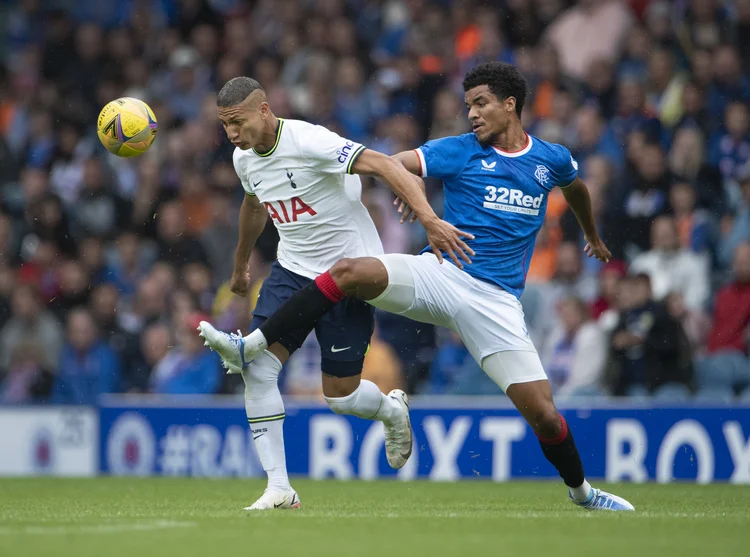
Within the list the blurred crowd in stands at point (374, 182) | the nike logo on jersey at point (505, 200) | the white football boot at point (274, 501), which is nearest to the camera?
the white football boot at point (274, 501)

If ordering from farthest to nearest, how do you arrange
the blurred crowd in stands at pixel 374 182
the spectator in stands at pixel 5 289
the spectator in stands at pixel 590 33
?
the spectator in stands at pixel 5 289 < the spectator in stands at pixel 590 33 < the blurred crowd in stands at pixel 374 182

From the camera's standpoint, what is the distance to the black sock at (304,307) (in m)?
7.38

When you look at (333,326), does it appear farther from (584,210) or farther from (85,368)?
(85,368)

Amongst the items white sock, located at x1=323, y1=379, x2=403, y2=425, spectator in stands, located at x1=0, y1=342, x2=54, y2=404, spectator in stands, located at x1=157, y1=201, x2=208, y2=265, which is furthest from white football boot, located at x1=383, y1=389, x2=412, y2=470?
spectator in stands, located at x1=0, y1=342, x2=54, y2=404

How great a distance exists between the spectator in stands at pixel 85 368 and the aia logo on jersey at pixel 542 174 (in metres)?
7.49

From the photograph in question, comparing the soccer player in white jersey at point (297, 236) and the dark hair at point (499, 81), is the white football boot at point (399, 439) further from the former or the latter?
the dark hair at point (499, 81)

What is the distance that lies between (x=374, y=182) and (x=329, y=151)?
21.3ft

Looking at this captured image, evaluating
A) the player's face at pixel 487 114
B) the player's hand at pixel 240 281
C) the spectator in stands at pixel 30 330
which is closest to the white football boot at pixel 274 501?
the player's hand at pixel 240 281

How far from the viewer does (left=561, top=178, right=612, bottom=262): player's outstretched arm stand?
8133 millimetres

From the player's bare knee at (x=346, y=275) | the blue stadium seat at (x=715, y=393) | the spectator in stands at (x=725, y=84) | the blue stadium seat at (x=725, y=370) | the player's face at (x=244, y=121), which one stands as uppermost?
the spectator in stands at (x=725, y=84)

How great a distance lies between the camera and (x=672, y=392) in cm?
1157

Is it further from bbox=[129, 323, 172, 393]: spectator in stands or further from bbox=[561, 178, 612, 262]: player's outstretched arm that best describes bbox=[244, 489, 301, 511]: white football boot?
bbox=[129, 323, 172, 393]: spectator in stands

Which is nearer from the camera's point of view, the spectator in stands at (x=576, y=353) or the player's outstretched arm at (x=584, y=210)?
the player's outstretched arm at (x=584, y=210)

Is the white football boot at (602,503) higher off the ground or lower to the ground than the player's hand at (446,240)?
lower
